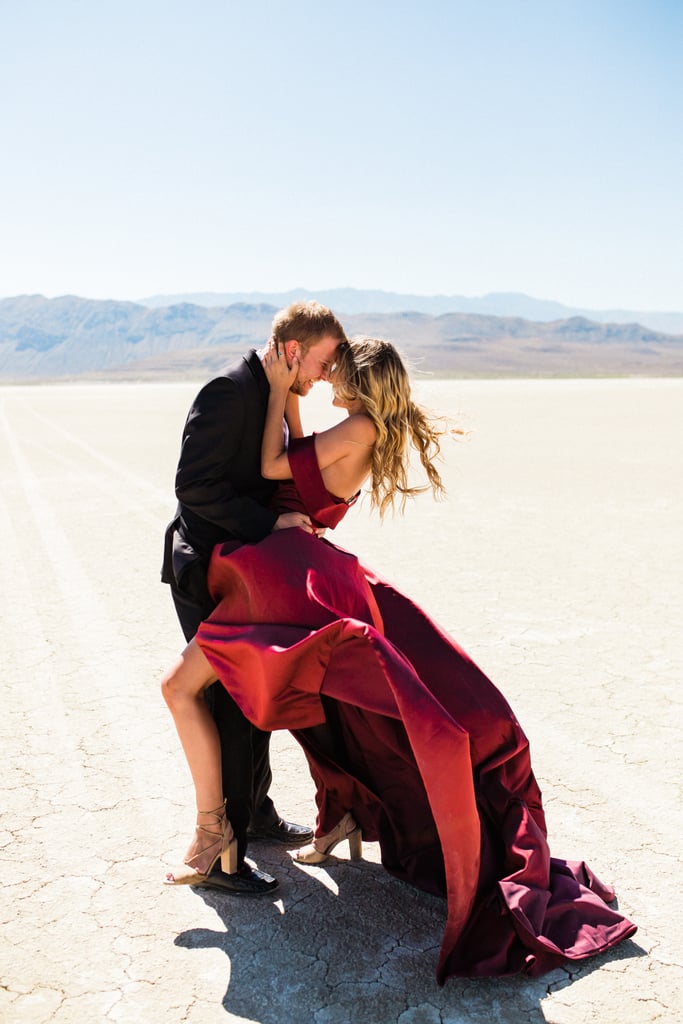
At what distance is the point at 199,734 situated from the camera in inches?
129

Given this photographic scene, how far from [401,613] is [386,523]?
746cm

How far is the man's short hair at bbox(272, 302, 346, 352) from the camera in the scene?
3.25 metres

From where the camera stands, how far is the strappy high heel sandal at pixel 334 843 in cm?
347

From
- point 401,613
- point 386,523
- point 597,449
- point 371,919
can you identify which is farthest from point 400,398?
point 597,449

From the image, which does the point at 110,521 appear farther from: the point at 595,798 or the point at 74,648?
the point at 595,798

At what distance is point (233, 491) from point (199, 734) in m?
0.82

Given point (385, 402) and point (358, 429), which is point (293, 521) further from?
point (385, 402)

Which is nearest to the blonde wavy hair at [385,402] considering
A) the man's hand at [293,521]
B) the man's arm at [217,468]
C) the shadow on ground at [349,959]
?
the man's hand at [293,521]

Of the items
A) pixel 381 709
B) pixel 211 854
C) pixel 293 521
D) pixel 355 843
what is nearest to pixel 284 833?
pixel 355 843

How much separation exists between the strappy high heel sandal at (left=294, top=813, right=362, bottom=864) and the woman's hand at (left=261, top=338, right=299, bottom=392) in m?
1.52

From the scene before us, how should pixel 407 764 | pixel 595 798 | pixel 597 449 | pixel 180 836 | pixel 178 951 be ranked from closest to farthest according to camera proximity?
pixel 178 951 → pixel 407 764 → pixel 180 836 → pixel 595 798 → pixel 597 449

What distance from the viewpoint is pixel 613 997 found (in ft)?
9.11

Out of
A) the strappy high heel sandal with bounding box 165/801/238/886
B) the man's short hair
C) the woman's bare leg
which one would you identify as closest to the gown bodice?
the man's short hair

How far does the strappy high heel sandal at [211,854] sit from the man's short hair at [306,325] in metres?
1.59
